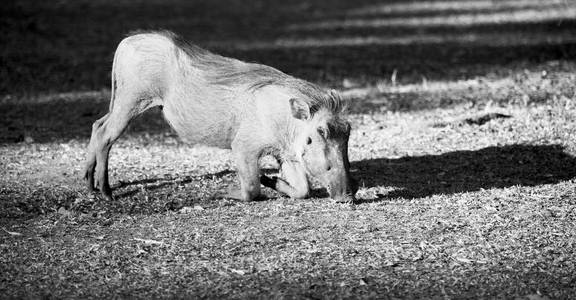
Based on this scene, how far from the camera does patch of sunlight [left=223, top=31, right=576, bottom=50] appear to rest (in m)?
12.1

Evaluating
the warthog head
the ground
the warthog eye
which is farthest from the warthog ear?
the ground

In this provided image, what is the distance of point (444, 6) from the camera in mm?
16812

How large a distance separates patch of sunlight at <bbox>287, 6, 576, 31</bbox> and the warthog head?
9.29 m

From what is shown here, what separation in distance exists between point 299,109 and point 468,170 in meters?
1.65

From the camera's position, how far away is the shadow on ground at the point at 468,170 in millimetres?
5867

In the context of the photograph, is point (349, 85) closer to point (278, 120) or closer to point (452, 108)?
point (452, 108)

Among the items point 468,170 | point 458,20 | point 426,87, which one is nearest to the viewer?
point 468,170

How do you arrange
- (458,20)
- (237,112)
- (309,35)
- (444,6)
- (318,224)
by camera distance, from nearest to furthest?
(318,224) → (237,112) → (309,35) → (458,20) → (444,6)

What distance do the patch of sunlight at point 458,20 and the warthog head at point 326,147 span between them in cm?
929

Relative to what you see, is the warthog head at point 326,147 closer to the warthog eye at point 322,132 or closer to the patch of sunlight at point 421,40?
the warthog eye at point 322,132

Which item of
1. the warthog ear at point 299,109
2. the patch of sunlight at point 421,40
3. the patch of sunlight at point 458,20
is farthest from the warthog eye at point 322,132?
the patch of sunlight at point 458,20

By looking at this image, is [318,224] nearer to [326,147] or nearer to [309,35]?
[326,147]

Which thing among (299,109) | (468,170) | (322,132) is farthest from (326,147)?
(468,170)

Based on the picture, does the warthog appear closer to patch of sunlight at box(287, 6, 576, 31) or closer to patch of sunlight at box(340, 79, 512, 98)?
patch of sunlight at box(340, 79, 512, 98)
